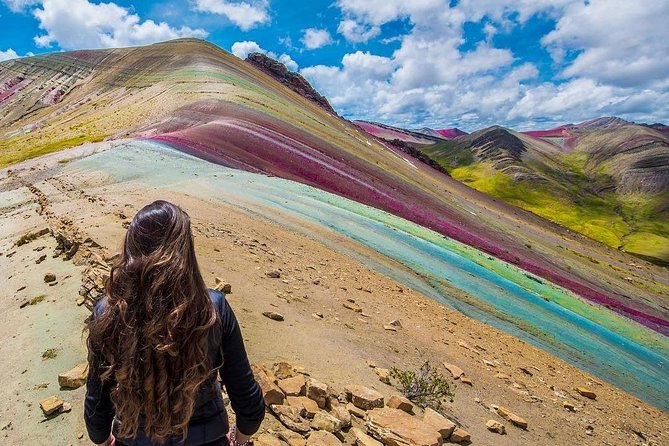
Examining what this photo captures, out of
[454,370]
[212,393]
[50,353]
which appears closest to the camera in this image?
[212,393]

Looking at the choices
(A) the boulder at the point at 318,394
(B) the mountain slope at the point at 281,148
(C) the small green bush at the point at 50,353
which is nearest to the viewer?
(A) the boulder at the point at 318,394

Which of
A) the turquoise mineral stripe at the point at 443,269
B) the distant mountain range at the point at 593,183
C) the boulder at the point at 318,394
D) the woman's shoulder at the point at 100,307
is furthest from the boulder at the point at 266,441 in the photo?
the distant mountain range at the point at 593,183

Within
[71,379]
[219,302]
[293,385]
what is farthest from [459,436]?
[71,379]

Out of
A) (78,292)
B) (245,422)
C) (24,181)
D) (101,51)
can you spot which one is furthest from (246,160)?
(101,51)

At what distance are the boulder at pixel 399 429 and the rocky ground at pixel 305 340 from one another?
31 millimetres

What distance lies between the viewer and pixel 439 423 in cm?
757

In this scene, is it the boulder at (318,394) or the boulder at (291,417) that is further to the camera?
the boulder at (318,394)

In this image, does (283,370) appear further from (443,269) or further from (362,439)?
(443,269)

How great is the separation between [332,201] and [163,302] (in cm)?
2574

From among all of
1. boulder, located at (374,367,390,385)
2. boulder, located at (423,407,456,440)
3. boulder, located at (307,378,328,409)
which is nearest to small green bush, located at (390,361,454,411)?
boulder, located at (374,367,390,385)

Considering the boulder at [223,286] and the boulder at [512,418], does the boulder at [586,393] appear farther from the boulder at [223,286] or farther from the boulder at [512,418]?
the boulder at [223,286]

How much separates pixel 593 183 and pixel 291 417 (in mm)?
189597

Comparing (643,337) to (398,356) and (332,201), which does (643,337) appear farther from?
(398,356)

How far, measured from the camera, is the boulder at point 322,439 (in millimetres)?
6034
